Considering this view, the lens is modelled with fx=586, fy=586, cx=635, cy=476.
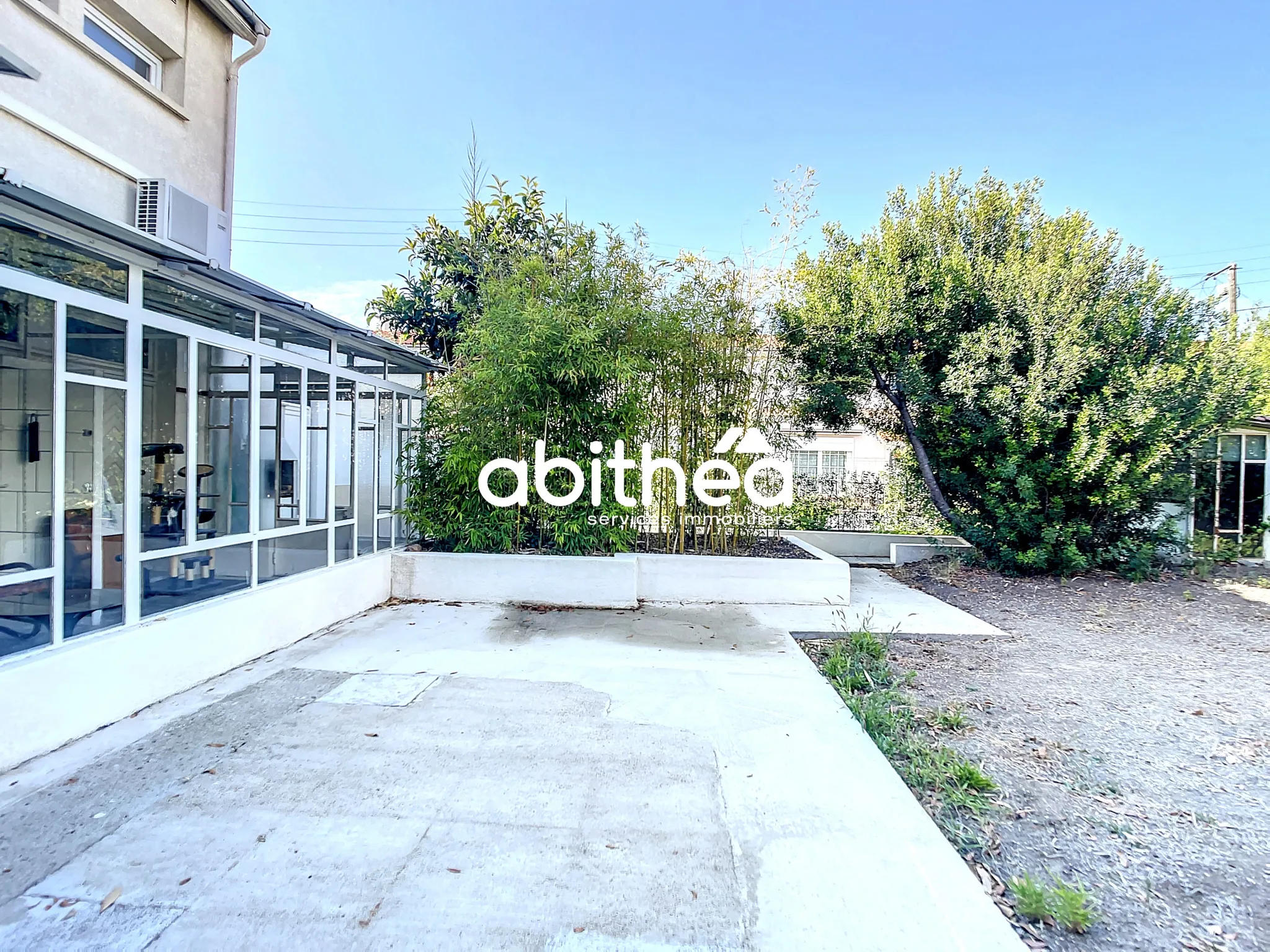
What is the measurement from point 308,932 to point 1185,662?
5166 mm

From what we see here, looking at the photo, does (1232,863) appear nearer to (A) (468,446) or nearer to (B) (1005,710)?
(B) (1005,710)

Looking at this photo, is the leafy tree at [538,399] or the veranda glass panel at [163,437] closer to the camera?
the veranda glass panel at [163,437]

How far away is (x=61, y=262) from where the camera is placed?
2.65 m

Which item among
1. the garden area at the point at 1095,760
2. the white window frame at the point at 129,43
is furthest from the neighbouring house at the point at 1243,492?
the white window frame at the point at 129,43

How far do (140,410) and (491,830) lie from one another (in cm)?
272

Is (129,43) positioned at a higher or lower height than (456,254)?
higher

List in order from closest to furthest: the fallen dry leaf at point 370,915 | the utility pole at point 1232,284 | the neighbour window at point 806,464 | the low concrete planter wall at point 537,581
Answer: the fallen dry leaf at point 370,915, the low concrete planter wall at point 537,581, the neighbour window at point 806,464, the utility pole at point 1232,284

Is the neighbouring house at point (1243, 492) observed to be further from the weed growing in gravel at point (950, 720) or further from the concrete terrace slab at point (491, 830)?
the concrete terrace slab at point (491, 830)

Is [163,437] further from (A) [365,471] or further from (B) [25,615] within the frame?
(A) [365,471]

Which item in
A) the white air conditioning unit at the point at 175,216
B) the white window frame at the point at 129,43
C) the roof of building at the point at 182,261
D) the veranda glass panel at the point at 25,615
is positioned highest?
the white window frame at the point at 129,43

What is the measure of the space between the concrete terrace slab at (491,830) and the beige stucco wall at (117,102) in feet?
10.1

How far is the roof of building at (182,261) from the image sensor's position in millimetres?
2234

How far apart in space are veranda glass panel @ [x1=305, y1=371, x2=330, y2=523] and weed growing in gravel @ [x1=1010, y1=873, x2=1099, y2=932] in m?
4.54

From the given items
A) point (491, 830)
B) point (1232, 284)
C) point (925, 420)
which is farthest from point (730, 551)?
point (1232, 284)
